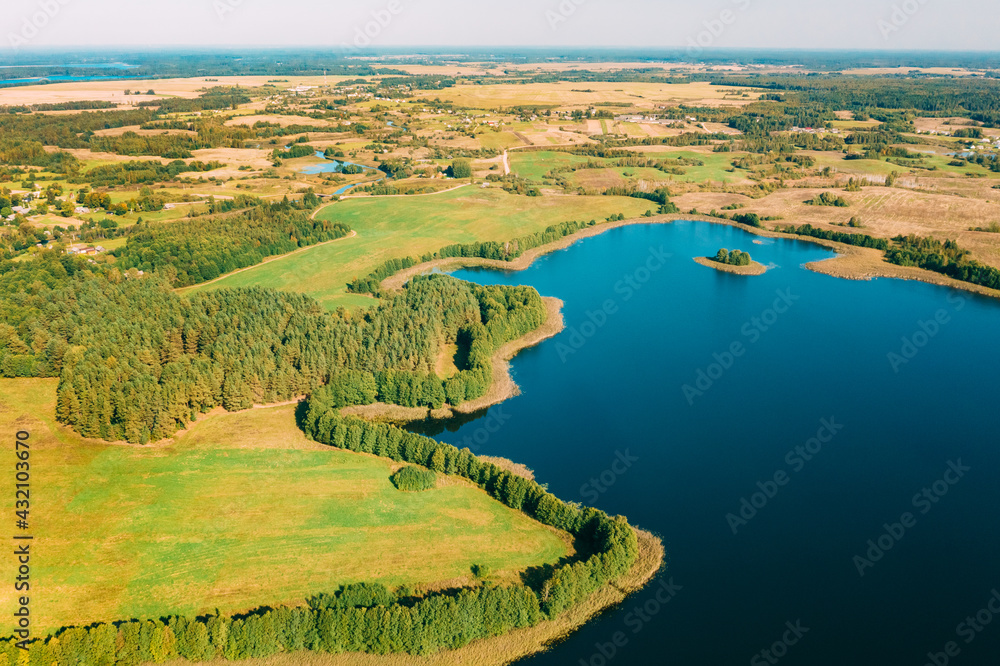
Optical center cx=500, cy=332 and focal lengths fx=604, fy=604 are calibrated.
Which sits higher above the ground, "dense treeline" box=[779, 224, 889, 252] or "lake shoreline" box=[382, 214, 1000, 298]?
"dense treeline" box=[779, 224, 889, 252]

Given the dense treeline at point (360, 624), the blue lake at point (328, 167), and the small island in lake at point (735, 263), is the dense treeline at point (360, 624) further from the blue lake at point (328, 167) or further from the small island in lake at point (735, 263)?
the blue lake at point (328, 167)

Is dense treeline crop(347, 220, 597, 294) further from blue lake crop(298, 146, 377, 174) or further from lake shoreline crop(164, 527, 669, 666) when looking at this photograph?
blue lake crop(298, 146, 377, 174)

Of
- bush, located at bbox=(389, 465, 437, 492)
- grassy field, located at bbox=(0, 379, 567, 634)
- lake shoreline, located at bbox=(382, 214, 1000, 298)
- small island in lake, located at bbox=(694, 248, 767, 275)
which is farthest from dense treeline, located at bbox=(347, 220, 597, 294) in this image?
bush, located at bbox=(389, 465, 437, 492)

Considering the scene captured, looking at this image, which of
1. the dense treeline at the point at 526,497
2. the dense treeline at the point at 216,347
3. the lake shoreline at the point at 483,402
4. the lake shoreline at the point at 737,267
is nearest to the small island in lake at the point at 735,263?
the lake shoreline at the point at 737,267

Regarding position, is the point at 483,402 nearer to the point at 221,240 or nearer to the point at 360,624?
the point at 360,624

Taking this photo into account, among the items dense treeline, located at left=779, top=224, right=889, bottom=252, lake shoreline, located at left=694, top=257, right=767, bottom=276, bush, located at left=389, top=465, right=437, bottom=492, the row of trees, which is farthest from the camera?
dense treeline, located at left=779, top=224, right=889, bottom=252

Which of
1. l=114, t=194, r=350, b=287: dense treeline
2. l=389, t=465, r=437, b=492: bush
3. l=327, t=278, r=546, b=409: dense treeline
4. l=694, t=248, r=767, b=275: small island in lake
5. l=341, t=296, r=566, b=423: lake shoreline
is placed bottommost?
l=389, t=465, r=437, b=492: bush

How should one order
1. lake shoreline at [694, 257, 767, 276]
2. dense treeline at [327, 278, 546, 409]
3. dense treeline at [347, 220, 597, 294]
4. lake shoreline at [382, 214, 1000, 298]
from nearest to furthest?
dense treeline at [327, 278, 546, 409]
dense treeline at [347, 220, 597, 294]
lake shoreline at [382, 214, 1000, 298]
lake shoreline at [694, 257, 767, 276]

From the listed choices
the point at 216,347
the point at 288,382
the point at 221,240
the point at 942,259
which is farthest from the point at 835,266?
the point at 221,240
